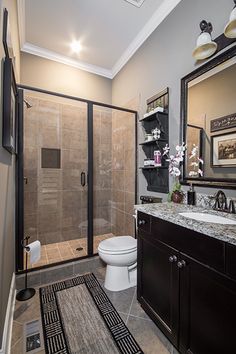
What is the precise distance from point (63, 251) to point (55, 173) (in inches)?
A: 44.1

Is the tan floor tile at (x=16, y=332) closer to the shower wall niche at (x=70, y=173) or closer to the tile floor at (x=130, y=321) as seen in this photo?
the tile floor at (x=130, y=321)

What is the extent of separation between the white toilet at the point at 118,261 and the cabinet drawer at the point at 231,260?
3.58 ft

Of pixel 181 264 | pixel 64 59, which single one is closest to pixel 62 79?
pixel 64 59

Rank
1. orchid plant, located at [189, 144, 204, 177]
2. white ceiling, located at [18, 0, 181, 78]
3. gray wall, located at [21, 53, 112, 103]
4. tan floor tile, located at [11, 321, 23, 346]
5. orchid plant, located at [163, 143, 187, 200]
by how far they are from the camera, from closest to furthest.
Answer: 1. tan floor tile, located at [11, 321, 23, 346]
2. orchid plant, located at [189, 144, 204, 177]
3. orchid plant, located at [163, 143, 187, 200]
4. white ceiling, located at [18, 0, 181, 78]
5. gray wall, located at [21, 53, 112, 103]

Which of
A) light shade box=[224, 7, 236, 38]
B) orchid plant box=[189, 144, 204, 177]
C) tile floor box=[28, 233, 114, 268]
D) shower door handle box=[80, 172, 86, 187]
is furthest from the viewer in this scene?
shower door handle box=[80, 172, 86, 187]

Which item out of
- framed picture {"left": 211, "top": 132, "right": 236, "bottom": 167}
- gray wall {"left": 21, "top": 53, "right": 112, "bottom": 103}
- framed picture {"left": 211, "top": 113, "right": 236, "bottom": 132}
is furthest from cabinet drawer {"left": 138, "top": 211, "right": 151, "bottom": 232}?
gray wall {"left": 21, "top": 53, "right": 112, "bottom": 103}

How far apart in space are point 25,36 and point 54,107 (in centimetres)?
88

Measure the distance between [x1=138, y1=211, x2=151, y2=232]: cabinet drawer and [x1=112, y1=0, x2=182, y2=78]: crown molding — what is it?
6.64 ft

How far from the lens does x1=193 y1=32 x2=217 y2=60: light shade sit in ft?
4.52

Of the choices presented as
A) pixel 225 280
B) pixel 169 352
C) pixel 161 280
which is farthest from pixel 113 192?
pixel 225 280

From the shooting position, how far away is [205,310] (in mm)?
934

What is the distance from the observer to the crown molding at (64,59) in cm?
250

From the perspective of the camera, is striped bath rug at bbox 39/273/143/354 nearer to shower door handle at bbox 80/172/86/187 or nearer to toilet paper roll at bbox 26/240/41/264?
toilet paper roll at bbox 26/240/41/264

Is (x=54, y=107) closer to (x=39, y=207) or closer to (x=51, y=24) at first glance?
(x=51, y=24)
